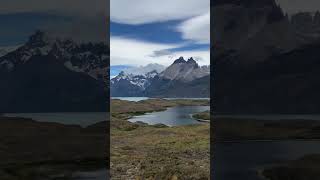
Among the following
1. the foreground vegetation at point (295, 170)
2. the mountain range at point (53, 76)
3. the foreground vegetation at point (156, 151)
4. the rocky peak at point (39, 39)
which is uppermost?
the rocky peak at point (39, 39)

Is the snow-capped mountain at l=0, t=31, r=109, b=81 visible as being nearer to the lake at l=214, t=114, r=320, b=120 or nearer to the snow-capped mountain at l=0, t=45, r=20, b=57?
the snow-capped mountain at l=0, t=45, r=20, b=57

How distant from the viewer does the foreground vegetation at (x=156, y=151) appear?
1019 inches

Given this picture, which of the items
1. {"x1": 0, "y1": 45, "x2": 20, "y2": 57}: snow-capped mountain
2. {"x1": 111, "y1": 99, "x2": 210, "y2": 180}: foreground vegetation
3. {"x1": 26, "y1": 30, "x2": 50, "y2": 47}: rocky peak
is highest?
{"x1": 26, "y1": 30, "x2": 50, "y2": 47}: rocky peak

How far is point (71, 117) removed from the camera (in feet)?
24.3

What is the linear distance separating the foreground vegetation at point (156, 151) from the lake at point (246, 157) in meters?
11.3

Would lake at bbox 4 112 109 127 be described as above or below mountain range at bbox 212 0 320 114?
below

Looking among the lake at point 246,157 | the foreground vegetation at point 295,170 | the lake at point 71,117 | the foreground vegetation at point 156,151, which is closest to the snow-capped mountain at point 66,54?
the lake at point 71,117

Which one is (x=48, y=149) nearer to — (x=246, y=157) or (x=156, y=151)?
(x=246, y=157)

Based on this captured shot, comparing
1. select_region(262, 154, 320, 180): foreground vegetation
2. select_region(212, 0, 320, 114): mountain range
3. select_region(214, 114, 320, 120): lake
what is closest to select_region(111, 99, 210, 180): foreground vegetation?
select_region(262, 154, 320, 180): foreground vegetation

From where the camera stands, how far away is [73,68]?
7496 millimetres

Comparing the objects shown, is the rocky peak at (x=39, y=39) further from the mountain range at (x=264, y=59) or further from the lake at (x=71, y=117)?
the mountain range at (x=264, y=59)

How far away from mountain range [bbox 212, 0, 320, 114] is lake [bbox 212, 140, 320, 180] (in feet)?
2.02

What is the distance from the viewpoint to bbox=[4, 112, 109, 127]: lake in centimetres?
727

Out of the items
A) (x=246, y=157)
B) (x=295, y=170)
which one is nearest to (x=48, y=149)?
(x=246, y=157)
